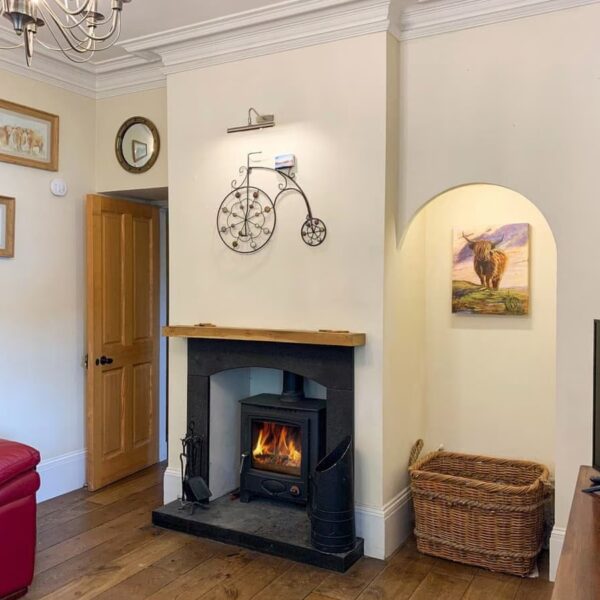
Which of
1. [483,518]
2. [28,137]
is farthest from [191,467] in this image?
[28,137]

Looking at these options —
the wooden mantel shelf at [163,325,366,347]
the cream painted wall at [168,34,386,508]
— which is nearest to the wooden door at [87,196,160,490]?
the cream painted wall at [168,34,386,508]

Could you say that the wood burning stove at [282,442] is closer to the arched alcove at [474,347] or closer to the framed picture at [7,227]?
the arched alcove at [474,347]

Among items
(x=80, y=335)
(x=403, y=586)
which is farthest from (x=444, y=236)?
(x=80, y=335)

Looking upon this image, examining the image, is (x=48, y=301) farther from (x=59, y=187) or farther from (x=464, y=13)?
(x=464, y=13)

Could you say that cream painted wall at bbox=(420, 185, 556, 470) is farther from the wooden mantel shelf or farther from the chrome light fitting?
the chrome light fitting

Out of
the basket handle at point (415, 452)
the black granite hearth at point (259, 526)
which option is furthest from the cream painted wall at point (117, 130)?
the basket handle at point (415, 452)

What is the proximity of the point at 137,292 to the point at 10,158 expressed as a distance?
1.29 meters

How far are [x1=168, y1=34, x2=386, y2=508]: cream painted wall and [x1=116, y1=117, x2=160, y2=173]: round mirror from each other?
439 mm

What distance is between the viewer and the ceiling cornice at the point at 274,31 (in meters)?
3.11

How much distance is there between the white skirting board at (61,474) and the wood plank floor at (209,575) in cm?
47

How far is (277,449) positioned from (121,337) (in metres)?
1.53

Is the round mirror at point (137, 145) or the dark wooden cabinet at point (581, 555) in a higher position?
the round mirror at point (137, 145)

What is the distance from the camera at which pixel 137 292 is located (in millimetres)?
4605

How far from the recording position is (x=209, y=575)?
3.02 metres
